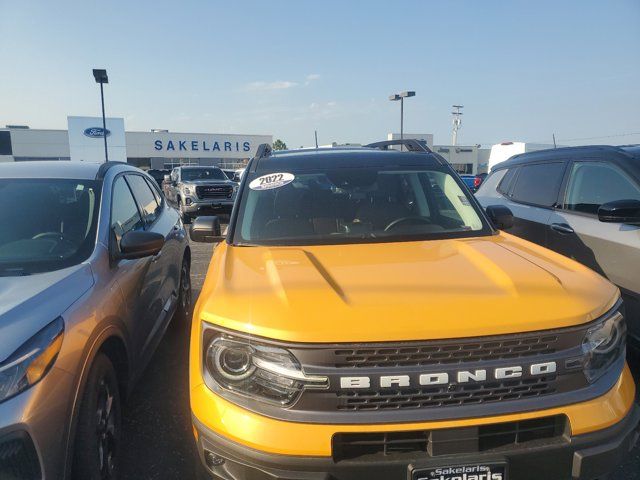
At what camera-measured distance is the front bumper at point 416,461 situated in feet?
5.77

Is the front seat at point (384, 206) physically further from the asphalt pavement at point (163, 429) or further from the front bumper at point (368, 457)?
the asphalt pavement at point (163, 429)

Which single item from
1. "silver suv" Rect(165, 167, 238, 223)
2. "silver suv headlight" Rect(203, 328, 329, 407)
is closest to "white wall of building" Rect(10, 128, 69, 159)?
"silver suv" Rect(165, 167, 238, 223)

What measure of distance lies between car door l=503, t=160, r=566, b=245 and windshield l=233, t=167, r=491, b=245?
1853mm

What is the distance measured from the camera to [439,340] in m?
1.83

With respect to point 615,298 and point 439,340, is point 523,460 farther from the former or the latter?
Answer: point 615,298

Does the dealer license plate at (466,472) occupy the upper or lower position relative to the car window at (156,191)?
lower

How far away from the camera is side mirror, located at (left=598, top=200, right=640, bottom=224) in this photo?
3602 mm

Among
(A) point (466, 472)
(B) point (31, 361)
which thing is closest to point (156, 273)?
(B) point (31, 361)

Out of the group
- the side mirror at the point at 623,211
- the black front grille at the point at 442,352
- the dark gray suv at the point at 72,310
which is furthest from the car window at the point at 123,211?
the side mirror at the point at 623,211

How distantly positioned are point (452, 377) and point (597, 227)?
119 inches

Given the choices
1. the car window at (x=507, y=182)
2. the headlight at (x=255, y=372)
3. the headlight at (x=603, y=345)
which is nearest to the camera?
the headlight at (x=255, y=372)

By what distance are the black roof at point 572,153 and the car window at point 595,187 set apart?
0.37 ft

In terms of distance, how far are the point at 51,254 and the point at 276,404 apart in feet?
5.75

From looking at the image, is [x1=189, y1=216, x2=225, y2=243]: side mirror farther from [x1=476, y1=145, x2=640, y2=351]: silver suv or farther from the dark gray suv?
[x1=476, y1=145, x2=640, y2=351]: silver suv
